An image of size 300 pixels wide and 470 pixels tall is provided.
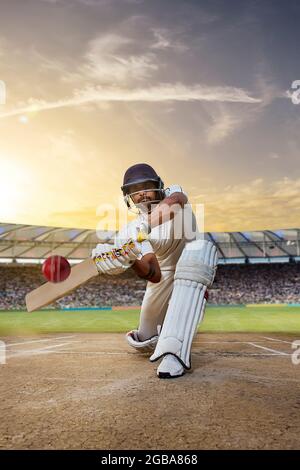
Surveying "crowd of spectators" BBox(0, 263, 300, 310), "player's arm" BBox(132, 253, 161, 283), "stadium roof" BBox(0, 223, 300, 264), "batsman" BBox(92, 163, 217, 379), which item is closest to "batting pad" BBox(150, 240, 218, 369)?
"batsman" BBox(92, 163, 217, 379)

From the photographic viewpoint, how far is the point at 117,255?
111 inches

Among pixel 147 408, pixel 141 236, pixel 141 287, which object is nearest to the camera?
pixel 147 408

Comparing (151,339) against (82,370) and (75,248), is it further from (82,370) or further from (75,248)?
(75,248)

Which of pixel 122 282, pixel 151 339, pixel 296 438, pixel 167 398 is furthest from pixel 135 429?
pixel 122 282

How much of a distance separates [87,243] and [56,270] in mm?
34595

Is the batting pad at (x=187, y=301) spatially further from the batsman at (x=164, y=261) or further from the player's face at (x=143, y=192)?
the player's face at (x=143, y=192)

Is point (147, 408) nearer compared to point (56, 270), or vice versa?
point (147, 408)

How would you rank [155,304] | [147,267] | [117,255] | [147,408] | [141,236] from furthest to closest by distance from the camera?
1. [155,304]
2. [147,267]
3. [141,236]
4. [117,255]
5. [147,408]

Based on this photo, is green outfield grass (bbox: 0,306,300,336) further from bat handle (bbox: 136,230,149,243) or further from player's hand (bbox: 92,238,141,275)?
bat handle (bbox: 136,230,149,243)

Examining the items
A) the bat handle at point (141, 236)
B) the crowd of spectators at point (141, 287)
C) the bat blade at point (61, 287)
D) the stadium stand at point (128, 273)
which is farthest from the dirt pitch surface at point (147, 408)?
the stadium stand at point (128, 273)

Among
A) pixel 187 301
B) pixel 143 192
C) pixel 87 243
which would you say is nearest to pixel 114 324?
pixel 143 192

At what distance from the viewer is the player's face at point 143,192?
13.2ft

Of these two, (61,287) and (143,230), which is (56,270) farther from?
(143,230)

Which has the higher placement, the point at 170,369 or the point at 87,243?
the point at 87,243
